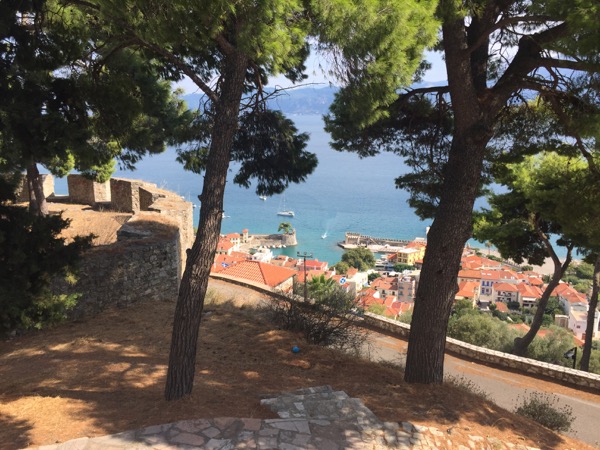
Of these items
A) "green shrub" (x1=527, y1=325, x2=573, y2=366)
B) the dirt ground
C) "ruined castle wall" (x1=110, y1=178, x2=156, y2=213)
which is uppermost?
"ruined castle wall" (x1=110, y1=178, x2=156, y2=213)

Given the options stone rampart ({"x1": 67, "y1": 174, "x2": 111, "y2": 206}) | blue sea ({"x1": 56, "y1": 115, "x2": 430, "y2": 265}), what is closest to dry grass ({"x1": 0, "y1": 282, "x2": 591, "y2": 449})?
stone rampart ({"x1": 67, "y1": 174, "x2": 111, "y2": 206})

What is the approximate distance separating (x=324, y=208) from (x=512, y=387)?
201 ft

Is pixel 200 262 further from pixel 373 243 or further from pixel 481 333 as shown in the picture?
pixel 373 243

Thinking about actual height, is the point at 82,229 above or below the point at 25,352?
above

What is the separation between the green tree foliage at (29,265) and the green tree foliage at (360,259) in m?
37.5

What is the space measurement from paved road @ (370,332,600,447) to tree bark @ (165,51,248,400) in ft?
16.7

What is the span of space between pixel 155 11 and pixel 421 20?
8.09 feet

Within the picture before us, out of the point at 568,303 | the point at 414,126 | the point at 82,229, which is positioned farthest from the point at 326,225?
the point at 414,126

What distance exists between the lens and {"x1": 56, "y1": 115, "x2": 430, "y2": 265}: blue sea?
56.4m

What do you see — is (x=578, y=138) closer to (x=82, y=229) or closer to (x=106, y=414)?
(x=106, y=414)

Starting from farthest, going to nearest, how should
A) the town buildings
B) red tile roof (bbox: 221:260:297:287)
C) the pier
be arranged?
1. the pier
2. the town buildings
3. red tile roof (bbox: 221:260:297:287)

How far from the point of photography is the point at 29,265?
4672 millimetres

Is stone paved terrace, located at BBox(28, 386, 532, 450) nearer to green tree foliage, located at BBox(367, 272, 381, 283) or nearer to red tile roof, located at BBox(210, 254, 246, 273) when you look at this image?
red tile roof, located at BBox(210, 254, 246, 273)

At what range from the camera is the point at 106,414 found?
13.4 ft
